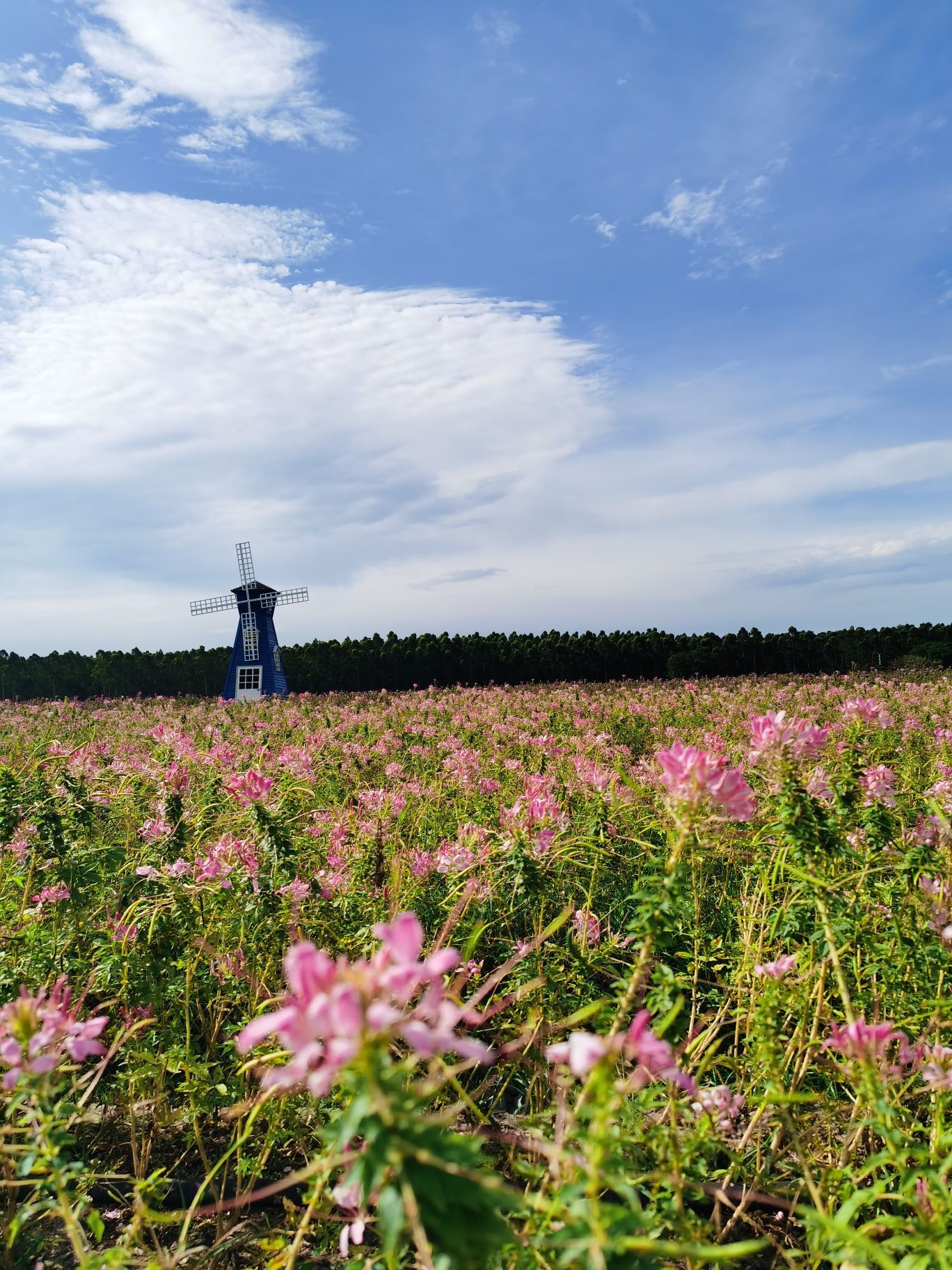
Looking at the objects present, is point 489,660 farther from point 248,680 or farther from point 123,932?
point 123,932

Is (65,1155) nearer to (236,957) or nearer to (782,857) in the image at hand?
(236,957)

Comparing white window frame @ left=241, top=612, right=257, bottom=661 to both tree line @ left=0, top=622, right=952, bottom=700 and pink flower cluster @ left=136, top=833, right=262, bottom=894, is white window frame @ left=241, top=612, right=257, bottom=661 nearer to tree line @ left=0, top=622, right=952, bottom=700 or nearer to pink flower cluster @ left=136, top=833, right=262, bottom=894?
tree line @ left=0, top=622, right=952, bottom=700

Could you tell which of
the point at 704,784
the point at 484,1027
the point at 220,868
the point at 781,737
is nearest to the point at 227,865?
the point at 220,868

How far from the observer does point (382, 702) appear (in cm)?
1716

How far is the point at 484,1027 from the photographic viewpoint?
3.57 m

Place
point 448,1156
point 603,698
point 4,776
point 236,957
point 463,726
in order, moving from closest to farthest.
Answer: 1. point 448,1156
2. point 236,957
3. point 4,776
4. point 463,726
5. point 603,698

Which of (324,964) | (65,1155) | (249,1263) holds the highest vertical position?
(324,964)

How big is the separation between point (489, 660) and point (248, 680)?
30.9ft

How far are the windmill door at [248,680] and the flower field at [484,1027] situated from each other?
2607cm

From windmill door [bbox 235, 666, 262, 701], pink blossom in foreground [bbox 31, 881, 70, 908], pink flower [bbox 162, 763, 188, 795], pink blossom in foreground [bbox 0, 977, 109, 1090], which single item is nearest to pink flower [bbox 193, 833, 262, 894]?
pink flower [bbox 162, 763, 188, 795]

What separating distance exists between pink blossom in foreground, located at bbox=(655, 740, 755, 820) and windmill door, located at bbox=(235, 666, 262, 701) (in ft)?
100

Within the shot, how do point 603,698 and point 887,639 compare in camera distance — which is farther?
point 887,639

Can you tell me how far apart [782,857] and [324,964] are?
2011mm

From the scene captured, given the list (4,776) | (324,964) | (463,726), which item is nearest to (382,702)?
(463,726)
